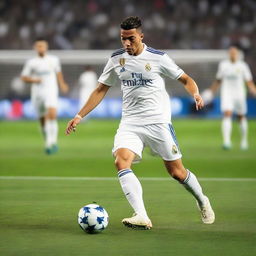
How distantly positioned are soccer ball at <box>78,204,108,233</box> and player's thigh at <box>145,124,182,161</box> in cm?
101

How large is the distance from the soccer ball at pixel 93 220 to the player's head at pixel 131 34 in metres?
1.70

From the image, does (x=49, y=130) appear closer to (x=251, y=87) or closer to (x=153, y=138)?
(x=251, y=87)

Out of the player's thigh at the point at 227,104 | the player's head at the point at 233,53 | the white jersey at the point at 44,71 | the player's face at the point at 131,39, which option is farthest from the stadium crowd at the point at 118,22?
the player's face at the point at 131,39

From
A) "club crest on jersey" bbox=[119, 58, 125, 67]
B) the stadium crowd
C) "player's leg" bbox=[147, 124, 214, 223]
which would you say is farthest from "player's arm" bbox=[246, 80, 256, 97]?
the stadium crowd

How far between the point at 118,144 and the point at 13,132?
17590mm

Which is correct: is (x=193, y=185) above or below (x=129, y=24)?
below

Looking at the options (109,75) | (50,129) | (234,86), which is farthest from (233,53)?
(109,75)

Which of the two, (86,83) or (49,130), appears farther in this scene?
(86,83)

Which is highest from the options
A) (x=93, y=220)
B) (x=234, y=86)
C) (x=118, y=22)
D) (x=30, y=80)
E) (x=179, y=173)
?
(x=118, y=22)

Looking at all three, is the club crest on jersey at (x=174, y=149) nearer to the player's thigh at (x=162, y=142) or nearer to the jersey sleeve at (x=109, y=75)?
the player's thigh at (x=162, y=142)

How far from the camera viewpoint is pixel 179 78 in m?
8.85

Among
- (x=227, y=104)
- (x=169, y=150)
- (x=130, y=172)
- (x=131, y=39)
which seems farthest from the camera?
(x=227, y=104)

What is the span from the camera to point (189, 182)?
8789mm

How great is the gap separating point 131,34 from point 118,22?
2952 centimetres
